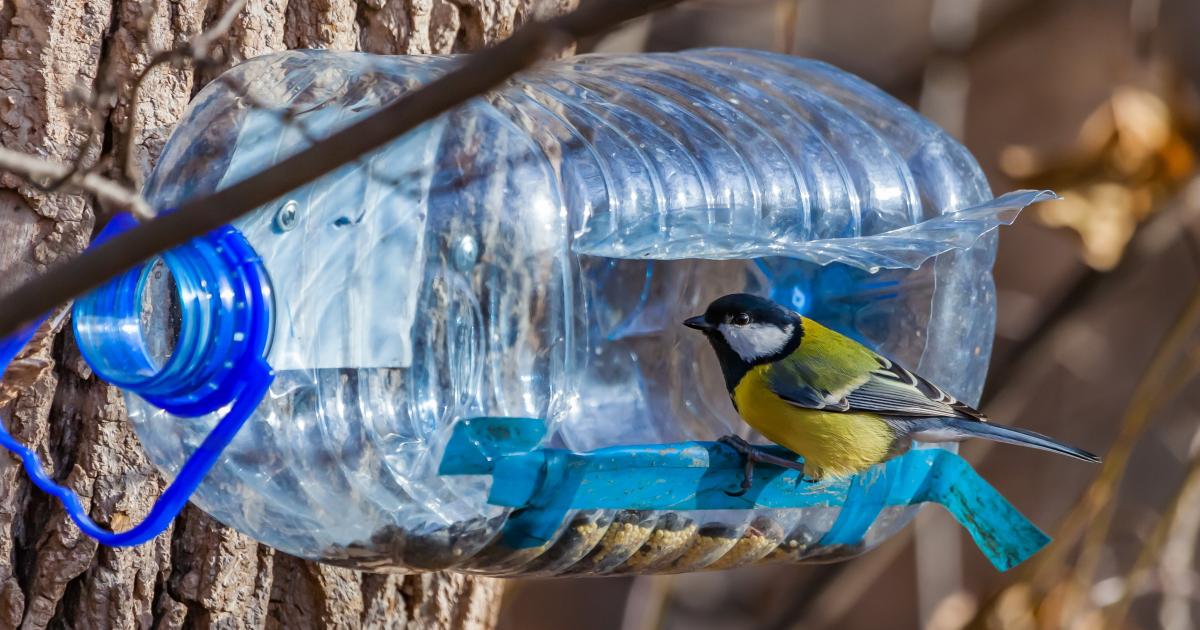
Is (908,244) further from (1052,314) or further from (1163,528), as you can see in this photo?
(1052,314)

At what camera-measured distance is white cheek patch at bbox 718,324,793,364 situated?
2055mm

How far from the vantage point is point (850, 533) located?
2035mm

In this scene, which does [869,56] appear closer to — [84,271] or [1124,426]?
[1124,426]

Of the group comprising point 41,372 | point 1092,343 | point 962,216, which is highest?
point 1092,343

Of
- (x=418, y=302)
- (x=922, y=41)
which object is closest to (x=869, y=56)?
(x=922, y=41)

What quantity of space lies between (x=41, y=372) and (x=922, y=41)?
129 inches

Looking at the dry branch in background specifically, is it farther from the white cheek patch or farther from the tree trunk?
the white cheek patch

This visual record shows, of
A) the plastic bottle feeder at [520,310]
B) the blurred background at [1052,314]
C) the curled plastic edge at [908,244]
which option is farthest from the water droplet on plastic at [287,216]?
the blurred background at [1052,314]

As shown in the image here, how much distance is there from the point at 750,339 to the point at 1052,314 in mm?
1897

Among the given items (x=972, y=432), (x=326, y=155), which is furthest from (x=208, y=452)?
(x=972, y=432)

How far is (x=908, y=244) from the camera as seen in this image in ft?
6.04

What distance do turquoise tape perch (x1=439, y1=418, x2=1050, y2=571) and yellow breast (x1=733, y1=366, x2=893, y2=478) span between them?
3 cm

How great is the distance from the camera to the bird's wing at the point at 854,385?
79.0 inches

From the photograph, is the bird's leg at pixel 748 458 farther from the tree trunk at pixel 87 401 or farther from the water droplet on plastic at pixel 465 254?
the tree trunk at pixel 87 401
